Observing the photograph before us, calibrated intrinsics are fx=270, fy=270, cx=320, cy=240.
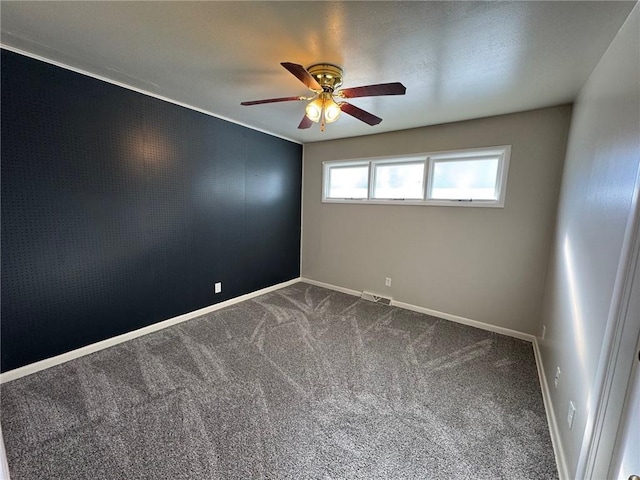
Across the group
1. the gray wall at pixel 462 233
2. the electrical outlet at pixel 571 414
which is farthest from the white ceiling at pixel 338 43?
the electrical outlet at pixel 571 414

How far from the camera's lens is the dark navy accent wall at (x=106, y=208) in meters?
2.01

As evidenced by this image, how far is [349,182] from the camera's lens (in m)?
4.19

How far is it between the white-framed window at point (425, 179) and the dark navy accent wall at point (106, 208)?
1.35 meters

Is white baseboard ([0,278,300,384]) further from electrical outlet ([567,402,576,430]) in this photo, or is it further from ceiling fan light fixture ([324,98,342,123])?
electrical outlet ([567,402,576,430])

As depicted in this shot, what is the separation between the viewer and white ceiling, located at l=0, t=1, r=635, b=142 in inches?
56.0

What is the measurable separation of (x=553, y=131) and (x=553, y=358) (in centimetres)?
211

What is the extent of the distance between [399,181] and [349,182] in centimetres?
80

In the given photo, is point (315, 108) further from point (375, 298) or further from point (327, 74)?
point (375, 298)

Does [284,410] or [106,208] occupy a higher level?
[106,208]

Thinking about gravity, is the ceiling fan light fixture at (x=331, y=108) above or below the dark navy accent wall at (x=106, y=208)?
above

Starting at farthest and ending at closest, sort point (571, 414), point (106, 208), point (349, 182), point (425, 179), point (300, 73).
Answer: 1. point (349, 182)
2. point (425, 179)
3. point (106, 208)
4. point (300, 73)
5. point (571, 414)

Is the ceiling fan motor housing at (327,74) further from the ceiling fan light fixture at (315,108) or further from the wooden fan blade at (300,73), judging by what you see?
the wooden fan blade at (300,73)

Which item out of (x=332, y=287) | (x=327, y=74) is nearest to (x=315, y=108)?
(x=327, y=74)

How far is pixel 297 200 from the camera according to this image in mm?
4535
